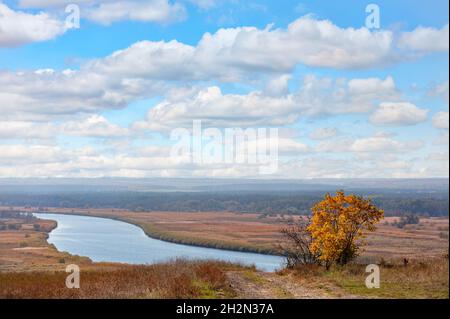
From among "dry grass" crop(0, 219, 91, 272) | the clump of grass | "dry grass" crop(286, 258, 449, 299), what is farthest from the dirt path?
"dry grass" crop(0, 219, 91, 272)

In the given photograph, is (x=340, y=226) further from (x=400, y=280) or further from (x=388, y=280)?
(x=400, y=280)

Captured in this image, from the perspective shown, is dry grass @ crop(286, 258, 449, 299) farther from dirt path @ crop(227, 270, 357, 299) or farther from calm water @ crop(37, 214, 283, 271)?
calm water @ crop(37, 214, 283, 271)

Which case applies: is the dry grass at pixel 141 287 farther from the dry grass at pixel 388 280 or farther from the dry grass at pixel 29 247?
the dry grass at pixel 29 247

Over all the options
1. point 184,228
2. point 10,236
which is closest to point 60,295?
point 10,236

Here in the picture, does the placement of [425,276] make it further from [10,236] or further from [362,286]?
[10,236]

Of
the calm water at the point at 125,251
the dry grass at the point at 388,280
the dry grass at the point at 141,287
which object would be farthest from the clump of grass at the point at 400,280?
the calm water at the point at 125,251
